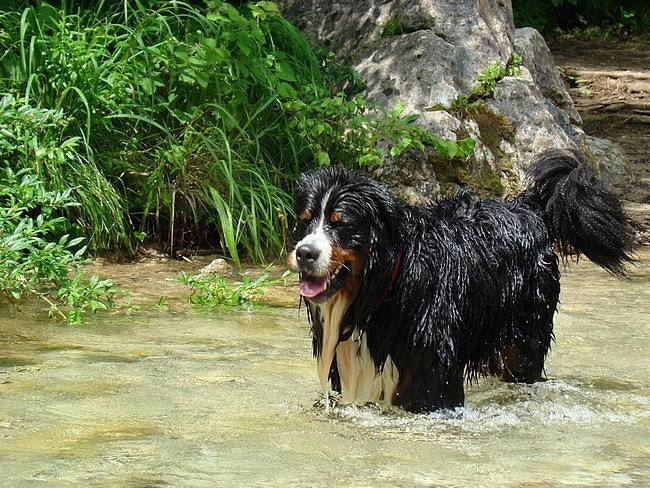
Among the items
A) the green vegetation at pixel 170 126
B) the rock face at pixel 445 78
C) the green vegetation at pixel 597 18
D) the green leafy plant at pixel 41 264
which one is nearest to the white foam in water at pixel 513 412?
the green leafy plant at pixel 41 264

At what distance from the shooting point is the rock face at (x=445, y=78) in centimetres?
767

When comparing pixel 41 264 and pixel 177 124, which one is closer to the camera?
pixel 41 264

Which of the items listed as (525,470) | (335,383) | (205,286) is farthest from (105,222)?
(525,470)

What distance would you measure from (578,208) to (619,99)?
310 inches

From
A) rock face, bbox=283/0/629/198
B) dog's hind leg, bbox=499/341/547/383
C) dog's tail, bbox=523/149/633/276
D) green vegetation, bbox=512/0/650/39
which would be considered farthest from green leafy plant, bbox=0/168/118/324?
green vegetation, bbox=512/0/650/39

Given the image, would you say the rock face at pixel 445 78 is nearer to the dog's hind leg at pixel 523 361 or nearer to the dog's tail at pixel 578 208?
the dog's tail at pixel 578 208

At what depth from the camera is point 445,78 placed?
801 cm

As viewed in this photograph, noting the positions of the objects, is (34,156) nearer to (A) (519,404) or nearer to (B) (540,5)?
(A) (519,404)

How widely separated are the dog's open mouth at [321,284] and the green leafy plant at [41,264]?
1774 millimetres

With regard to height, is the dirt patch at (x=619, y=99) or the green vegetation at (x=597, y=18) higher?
the green vegetation at (x=597, y=18)

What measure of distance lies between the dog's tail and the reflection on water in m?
0.63

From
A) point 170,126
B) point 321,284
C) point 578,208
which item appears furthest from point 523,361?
point 170,126

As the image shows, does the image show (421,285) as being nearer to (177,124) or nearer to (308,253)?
(308,253)

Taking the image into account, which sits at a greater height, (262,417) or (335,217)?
(335,217)
